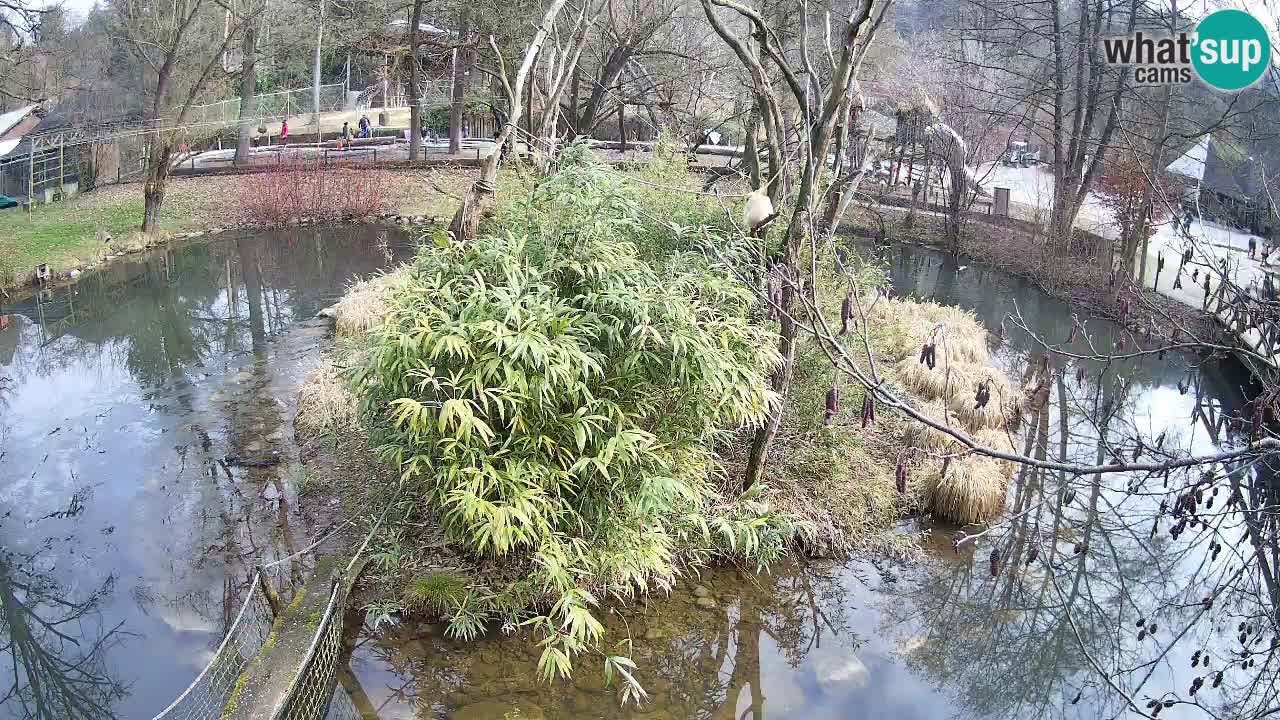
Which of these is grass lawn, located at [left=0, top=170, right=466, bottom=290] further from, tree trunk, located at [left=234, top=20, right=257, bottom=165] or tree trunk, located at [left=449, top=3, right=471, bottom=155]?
tree trunk, located at [left=449, top=3, right=471, bottom=155]

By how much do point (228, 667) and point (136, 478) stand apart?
323cm

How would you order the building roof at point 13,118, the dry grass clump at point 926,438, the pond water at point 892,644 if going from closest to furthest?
1. the pond water at point 892,644
2. the dry grass clump at point 926,438
3. the building roof at point 13,118

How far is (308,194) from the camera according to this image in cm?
1822

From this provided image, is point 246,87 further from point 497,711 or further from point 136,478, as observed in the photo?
point 497,711

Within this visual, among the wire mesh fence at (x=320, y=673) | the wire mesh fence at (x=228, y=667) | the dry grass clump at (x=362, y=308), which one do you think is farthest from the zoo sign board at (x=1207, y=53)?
the dry grass clump at (x=362, y=308)

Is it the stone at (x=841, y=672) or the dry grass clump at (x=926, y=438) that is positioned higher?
the dry grass clump at (x=926, y=438)

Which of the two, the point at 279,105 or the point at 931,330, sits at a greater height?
the point at 279,105

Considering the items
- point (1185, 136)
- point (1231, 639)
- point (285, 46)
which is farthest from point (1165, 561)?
point (285, 46)

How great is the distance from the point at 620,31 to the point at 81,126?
1113cm

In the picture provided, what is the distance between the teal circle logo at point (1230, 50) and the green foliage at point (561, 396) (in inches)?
225

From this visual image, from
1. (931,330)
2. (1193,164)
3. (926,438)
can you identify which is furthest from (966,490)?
(1193,164)

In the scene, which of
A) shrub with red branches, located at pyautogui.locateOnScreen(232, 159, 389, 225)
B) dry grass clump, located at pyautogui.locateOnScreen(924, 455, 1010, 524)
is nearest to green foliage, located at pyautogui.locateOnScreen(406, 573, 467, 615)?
dry grass clump, located at pyautogui.locateOnScreen(924, 455, 1010, 524)

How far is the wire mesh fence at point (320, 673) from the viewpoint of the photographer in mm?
4781

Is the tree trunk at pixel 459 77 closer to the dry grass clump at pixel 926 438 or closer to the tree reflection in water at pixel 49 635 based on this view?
the dry grass clump at pixel 926 438
